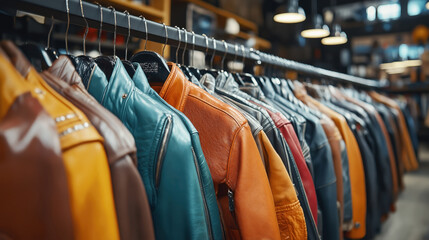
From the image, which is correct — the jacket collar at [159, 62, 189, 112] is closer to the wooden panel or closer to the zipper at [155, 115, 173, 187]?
the zipper at [155, 115, 173, 187]

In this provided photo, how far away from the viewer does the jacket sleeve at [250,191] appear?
0.81 metres

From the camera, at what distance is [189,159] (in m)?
0.69

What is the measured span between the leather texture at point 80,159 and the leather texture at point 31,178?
0.10ft

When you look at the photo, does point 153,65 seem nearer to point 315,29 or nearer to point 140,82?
point 140,82

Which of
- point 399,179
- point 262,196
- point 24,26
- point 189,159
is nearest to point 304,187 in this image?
point 262,196

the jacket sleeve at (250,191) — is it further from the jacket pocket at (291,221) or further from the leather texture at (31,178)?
the leather texture at (31,178)

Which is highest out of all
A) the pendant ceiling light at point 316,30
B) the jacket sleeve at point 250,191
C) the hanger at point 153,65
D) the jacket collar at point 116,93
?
the pendant ceiling light at point 316,30

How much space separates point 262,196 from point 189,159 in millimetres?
244

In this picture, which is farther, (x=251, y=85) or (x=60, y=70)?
(x=251, y=85)

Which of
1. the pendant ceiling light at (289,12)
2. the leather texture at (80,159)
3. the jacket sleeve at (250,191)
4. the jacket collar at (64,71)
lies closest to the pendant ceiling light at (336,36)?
the pendant ceiling light at (289,12)

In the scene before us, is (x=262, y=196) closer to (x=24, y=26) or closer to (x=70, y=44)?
(x=24, y=26)

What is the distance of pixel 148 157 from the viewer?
2.28 ft

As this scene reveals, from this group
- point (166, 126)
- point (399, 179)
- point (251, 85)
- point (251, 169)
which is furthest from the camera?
point (399, 179)

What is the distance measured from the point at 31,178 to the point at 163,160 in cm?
28
